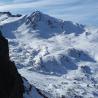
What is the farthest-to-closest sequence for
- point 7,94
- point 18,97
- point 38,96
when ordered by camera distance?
point 38,96 < point 18,97 < point 7,94

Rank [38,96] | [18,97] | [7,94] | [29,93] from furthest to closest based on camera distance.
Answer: [38,96] < [29,93] < [18,97] < [7,94]

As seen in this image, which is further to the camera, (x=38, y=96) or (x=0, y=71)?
(x=38, y=96)

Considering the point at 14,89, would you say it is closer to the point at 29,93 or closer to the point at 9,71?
the point at 9,71

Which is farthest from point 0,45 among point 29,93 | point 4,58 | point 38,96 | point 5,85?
point 38,96

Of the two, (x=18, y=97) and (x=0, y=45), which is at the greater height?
(x=0, y=45)

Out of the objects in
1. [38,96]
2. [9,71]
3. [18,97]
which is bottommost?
[38,96]

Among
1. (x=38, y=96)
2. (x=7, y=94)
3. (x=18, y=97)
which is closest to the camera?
(x=7, y=94)

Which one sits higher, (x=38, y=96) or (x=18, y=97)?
(x=18, y=97)

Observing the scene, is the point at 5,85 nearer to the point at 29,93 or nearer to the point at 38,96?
the point at 29,93

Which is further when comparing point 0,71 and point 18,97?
point 18,97

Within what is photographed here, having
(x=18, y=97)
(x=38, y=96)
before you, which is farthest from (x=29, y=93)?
(x=18, y=97)
